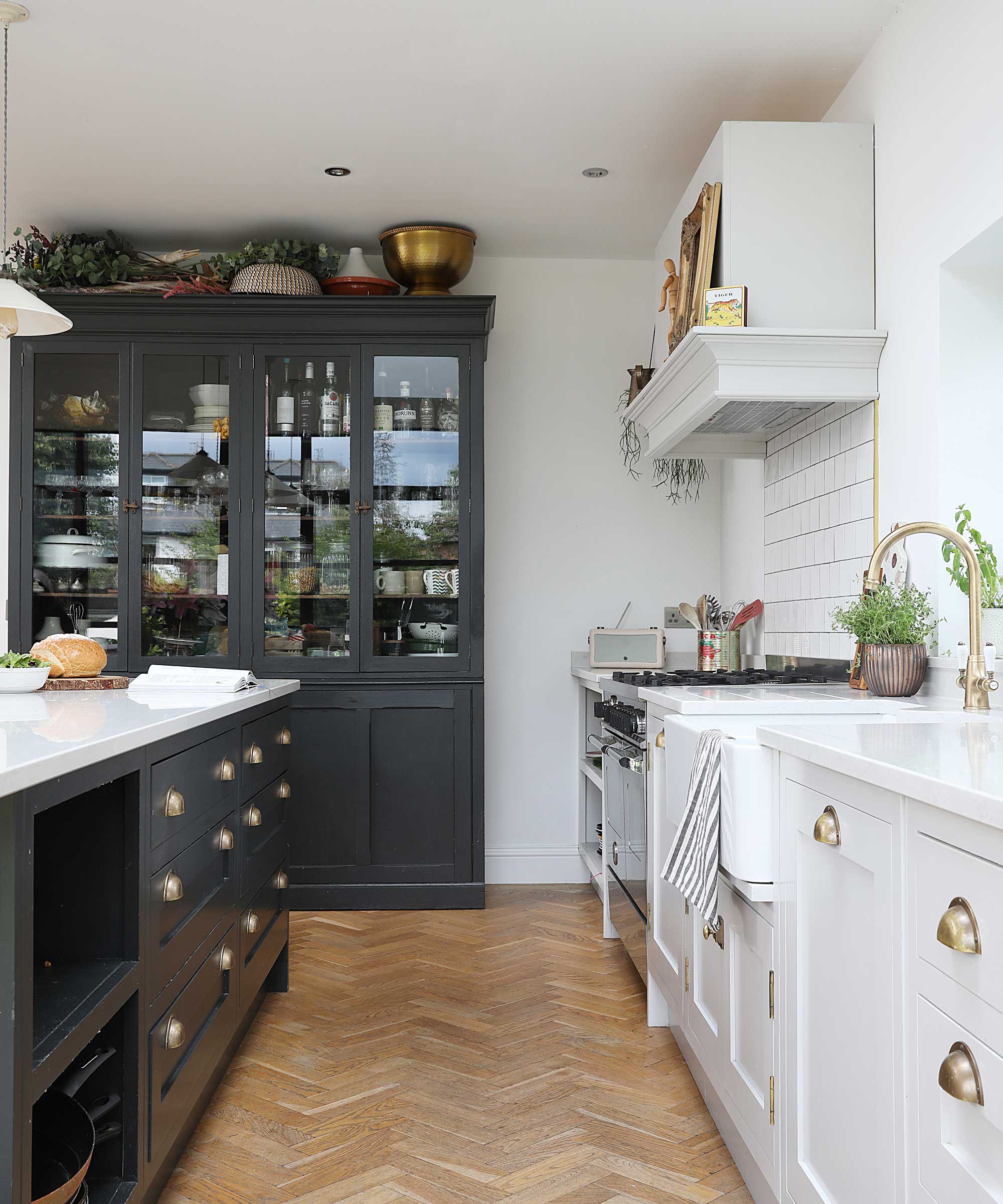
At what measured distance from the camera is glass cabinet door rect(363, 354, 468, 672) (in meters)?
3.83

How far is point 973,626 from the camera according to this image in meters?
1.96

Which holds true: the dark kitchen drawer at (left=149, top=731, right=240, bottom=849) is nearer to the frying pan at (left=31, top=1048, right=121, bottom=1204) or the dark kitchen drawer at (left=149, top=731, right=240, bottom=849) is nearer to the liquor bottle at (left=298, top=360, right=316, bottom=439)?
the frying pan at (left=31, top=1048, right=121, bottom=1204)

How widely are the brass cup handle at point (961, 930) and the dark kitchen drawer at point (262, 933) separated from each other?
175cm

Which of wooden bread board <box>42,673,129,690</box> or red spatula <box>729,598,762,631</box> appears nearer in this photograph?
wooden bread board <box>42,673,129,690</box>

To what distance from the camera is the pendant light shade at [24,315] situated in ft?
7.33

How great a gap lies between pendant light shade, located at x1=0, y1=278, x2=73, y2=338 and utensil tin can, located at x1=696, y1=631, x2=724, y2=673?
231 centimetres

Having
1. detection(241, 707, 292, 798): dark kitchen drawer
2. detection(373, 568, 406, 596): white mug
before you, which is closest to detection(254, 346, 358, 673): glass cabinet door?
detection(373, 568, 406, 596): white mug

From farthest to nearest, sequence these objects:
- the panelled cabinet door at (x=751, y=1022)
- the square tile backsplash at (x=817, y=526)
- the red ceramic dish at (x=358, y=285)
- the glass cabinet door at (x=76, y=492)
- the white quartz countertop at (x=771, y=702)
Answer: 1. the red ceramic dish at (x=358, y=285)
2. the glass cabinet door at (x=76, y=492)
3. the square tile backsplash at (x=817, y=526)
4. the white quartz countertop at (x=771, y=702)
5. the panelled cabinet door at (x=751, y=1022)

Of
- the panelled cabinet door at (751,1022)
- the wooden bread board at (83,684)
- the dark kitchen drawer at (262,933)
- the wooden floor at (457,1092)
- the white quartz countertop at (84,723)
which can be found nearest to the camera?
the white quartz countertop at (84,723)

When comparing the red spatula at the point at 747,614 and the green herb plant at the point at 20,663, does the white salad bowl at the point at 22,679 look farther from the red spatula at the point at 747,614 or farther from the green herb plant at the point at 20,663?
the red spatula at the point at 747,614

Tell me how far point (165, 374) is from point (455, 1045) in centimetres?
266

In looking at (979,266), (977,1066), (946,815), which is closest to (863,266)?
(979,266)

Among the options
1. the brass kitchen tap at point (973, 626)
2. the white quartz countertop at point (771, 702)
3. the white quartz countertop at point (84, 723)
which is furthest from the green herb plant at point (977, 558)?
the white quartz countertop at point (84, 723)

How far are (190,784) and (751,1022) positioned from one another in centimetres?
109
